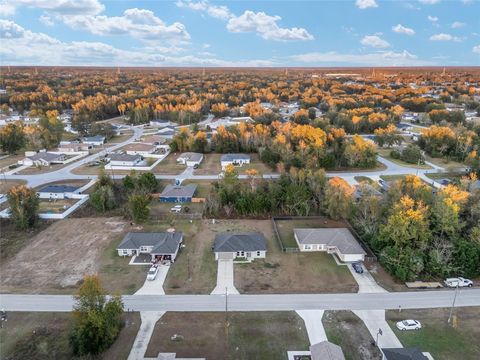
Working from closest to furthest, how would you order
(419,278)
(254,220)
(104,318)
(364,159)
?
(104,318) → (419,278) → (254,220) → (364,159)

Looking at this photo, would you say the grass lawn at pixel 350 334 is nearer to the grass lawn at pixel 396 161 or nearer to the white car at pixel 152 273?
the white car at pixel 152 273

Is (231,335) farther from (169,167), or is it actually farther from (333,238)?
(169,167)

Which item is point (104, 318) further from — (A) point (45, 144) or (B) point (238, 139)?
(A) point (45, 144)

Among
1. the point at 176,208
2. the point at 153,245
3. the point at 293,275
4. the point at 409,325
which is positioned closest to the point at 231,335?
the point at 293,275

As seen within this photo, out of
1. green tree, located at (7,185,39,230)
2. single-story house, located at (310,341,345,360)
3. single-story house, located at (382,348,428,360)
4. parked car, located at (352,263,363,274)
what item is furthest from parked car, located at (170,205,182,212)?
single-story house, located at (382,348,428,360)

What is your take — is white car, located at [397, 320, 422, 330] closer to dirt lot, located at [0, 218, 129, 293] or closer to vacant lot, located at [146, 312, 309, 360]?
vacant lot, located at [146, 312, 309, 360]

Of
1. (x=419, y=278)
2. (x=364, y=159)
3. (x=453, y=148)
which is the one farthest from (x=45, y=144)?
(x=453, y=148)
